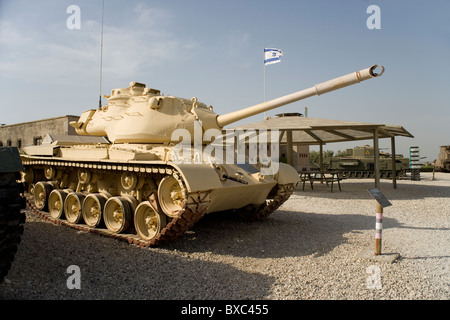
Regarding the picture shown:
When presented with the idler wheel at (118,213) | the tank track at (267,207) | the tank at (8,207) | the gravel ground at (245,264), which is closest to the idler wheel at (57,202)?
the gravel ground at (245,264)

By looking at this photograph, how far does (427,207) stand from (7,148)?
11151 millimetres

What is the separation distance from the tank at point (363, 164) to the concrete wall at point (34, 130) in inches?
712

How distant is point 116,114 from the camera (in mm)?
7984

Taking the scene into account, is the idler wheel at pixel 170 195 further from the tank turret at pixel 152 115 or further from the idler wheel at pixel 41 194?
the idler wheel at pixel 41 194

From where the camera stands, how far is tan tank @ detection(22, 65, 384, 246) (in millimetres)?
5867

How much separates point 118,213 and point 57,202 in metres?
2.40

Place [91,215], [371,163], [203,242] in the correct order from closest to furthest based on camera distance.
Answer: [203,242], [91,215], [371,163]

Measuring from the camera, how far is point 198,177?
5594mm

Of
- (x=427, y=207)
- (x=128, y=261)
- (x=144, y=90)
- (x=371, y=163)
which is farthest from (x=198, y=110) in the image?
(x=371, y=163)

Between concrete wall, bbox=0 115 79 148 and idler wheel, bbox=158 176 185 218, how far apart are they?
59.0ft

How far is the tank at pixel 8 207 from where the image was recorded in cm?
358

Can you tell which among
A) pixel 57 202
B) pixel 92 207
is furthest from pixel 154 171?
pixel 57 202

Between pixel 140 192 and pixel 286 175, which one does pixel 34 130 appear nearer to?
pixel 140 192
